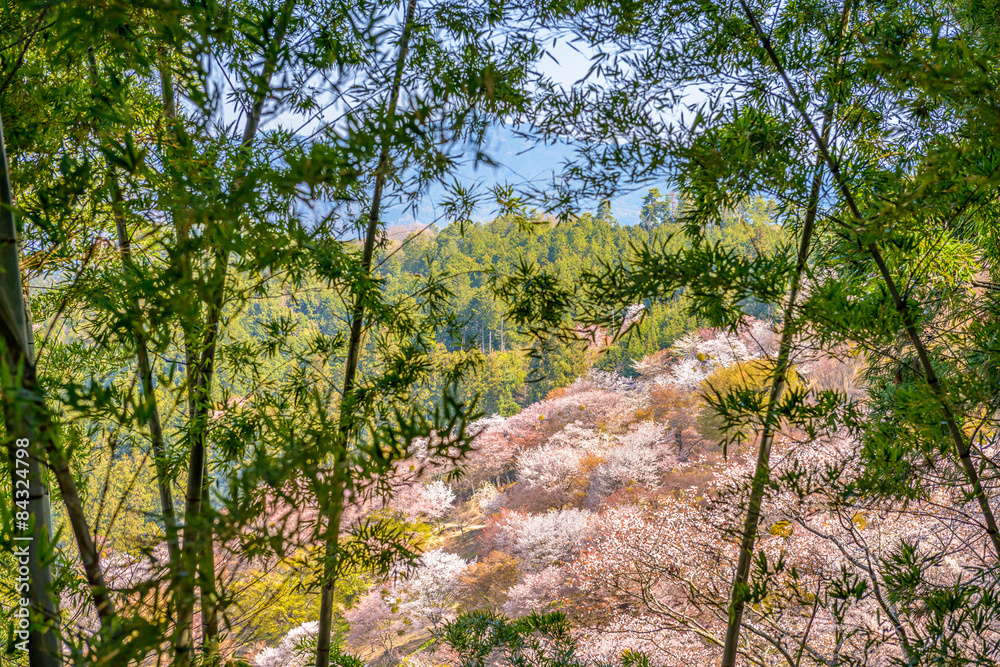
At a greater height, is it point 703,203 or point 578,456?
point 703,203

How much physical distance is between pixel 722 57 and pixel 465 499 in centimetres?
1243

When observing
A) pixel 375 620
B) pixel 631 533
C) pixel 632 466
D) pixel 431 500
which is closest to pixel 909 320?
pixel 631 533

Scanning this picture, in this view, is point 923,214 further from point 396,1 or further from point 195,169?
point 195,169

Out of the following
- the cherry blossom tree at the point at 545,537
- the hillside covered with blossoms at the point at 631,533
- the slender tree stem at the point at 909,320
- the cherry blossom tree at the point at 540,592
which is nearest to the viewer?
the slender tree stem at the point at 909,320

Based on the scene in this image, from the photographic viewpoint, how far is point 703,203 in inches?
72.9

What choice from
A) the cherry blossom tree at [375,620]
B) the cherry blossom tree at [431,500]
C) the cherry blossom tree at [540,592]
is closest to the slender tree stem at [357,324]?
the cherry blossom tree at [540,592]

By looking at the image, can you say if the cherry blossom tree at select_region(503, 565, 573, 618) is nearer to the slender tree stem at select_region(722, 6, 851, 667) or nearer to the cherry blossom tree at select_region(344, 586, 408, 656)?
the cherry blossom tree at select_region(344, 586, 408, 656)

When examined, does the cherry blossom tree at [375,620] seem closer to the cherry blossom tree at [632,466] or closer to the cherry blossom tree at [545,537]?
the cherry blossom tree at [545,537]

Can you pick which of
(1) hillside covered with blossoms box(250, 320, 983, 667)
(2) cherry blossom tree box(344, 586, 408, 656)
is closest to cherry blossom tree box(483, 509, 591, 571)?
(1) hillside covered with blossoms box(250, 320, 983, 667)

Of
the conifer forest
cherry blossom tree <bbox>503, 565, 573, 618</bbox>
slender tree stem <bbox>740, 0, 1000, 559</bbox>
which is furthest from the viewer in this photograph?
cherry blossom tree <bbox>503, 565, 573, 618</bbox>

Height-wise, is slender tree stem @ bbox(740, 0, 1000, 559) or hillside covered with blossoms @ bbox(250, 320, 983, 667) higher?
slender tree stem @ bbox(740, 0, 1000, 559)

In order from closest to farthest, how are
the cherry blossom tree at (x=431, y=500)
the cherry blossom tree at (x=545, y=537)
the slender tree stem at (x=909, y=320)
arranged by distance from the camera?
the slender tree stem at (x=909, y=320) → the cherry blossom tree at (x=545, y=537) → the cherry blossom tree at (x=431, y=500)

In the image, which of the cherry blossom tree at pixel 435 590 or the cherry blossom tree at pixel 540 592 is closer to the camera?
the cherry blossom tree at pixel 540 592

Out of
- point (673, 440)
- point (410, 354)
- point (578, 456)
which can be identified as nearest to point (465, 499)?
point (578, 456)
